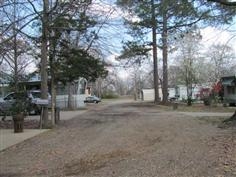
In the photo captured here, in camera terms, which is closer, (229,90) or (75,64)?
(75,64)

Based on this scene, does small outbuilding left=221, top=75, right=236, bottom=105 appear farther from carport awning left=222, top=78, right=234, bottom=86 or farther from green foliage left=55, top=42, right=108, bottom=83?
green foliage left=55, top=42, right=108, bottom=83

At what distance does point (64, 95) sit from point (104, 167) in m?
42.9

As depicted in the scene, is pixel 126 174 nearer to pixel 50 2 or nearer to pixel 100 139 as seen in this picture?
pixel 100 139

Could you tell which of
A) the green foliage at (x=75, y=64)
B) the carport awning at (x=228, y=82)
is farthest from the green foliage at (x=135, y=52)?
the green foliage at (x=75, y=64)

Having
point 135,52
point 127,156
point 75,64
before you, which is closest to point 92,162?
point 127,156

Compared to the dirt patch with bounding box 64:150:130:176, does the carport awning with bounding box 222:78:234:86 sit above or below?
above

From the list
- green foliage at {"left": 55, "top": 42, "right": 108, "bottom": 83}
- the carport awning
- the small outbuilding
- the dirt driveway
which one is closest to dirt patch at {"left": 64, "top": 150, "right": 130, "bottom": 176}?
the dirt driveway

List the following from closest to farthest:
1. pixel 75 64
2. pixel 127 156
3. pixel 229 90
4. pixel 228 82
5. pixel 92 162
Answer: pixel 92 162, pixel 127 156, pixel 75 64, pixel 229 90, pixel 228 82

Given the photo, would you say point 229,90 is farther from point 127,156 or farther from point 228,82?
point 127,156

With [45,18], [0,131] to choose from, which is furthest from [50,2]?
[0,131]

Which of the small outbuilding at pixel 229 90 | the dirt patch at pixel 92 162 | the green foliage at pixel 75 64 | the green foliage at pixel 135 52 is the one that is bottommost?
the dirt patch at pixel 92 162

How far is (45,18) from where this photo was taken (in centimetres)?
2045

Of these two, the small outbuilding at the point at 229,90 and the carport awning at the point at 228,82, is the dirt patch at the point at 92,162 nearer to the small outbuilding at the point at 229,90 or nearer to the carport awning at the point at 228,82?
the small outbuilding at the point at 229,90

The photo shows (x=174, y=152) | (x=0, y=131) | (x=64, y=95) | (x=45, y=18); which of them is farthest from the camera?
(x=64, y=95)
